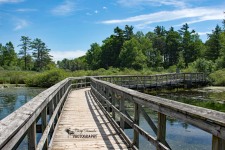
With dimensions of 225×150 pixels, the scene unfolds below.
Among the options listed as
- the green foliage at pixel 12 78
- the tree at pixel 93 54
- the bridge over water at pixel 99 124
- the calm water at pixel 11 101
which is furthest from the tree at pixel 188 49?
the bridge over water at pixel 99 124

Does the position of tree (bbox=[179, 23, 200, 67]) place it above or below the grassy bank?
above

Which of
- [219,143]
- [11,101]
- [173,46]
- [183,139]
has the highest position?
[173,46]

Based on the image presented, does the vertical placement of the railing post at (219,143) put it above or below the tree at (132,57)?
below

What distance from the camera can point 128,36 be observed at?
Result: 8394cm

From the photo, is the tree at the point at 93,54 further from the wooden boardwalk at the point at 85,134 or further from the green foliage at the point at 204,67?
the wooden boardwalk at the point at 85,134

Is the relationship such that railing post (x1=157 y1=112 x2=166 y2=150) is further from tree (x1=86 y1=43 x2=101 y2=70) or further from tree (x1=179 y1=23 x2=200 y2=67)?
tree (x1=86 y1=43 x2=101 y2=70)

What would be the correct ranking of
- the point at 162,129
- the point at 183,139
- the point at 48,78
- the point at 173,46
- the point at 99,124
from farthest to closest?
the point at 173,46, the point at 48,78, the point at 183,139, the point at 99,124, the point at 162,129

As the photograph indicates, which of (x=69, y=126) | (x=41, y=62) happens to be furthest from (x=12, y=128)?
(x=41, y=62)

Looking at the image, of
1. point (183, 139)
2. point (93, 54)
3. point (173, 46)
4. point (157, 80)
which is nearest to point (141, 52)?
point (173, 46)

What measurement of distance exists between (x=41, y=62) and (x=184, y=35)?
169 feet

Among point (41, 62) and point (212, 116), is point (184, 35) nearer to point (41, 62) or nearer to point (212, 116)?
point (41, 62)

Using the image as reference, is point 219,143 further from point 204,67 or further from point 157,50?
point 157,50

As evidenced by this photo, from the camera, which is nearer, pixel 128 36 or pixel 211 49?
pixel 211 49

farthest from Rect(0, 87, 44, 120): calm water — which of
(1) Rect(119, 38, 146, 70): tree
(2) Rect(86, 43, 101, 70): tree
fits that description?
(2) Rect(86, 43, 101, 70): tree
